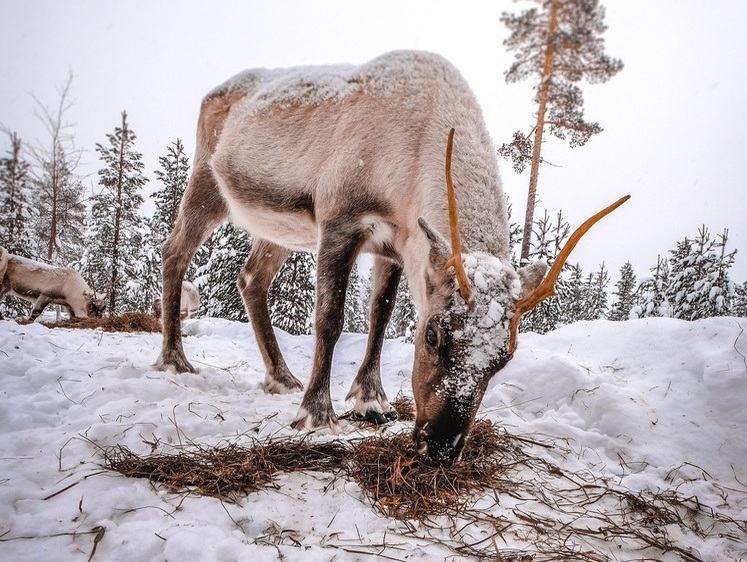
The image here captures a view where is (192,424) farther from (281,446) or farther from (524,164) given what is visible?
(524,164)

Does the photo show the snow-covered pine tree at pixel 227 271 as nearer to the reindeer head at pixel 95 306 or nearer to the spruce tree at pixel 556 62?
the reindeer head at pixel 95 306

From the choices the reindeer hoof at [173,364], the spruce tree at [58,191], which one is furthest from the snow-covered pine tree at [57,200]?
the reindeer hoof at [173,364]

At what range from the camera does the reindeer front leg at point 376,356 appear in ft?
12.3

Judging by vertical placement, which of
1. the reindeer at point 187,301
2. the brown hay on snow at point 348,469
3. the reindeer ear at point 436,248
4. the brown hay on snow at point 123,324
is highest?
the reindeer ear at point 436,248

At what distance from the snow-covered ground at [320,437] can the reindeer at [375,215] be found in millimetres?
510

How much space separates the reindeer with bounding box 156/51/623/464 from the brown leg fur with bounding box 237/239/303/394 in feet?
0.06

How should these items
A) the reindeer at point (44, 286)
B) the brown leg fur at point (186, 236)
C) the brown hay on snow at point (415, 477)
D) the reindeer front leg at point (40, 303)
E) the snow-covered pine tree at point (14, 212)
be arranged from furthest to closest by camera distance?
the snow-covered pine tree at point (14, 212)
the reindeer front leg at point (40, 303)
the reindeer at point (44, 286)
the brown leg fur at point (186, 236)
the brown hay on snow at point (415, 477)

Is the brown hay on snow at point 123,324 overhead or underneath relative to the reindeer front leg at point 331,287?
underneath

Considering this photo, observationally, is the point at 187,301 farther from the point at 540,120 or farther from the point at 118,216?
the point at 540,120

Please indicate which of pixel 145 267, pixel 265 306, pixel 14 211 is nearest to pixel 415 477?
pixel 265 306

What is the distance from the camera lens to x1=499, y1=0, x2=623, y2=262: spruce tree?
1067 cm

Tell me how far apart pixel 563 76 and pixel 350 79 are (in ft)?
32.0

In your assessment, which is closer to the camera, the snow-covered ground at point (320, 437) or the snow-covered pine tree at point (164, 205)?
the snow-covered ground at point (320, 437)

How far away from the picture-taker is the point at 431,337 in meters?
2.41
